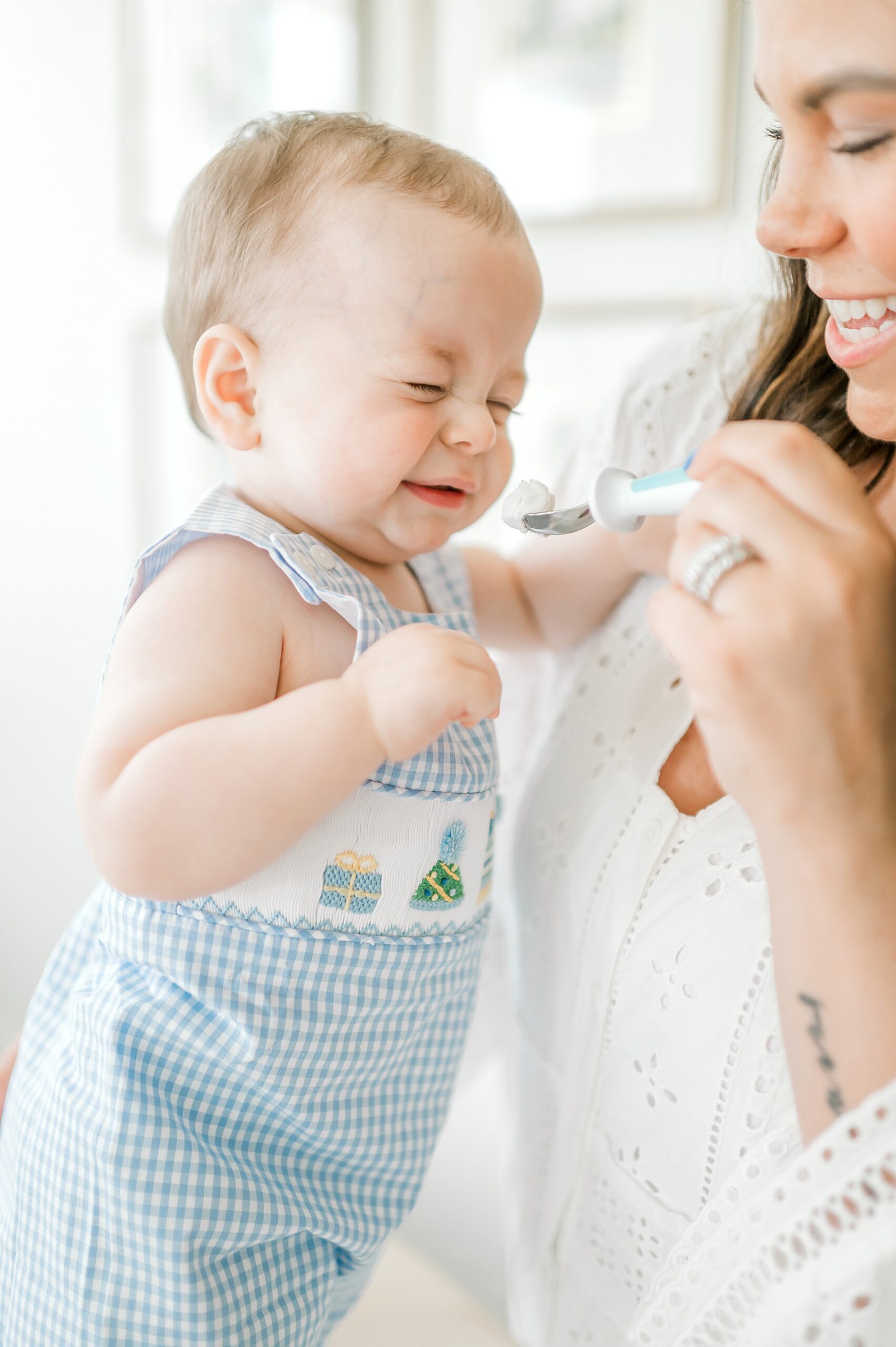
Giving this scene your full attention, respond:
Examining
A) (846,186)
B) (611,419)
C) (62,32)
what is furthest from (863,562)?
(62,32)

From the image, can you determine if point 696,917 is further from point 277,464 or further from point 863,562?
point 277,464

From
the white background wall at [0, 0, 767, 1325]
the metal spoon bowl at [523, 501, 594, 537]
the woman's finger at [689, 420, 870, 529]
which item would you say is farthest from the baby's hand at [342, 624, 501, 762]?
the white background wall at [0, 0, 767, 1325]

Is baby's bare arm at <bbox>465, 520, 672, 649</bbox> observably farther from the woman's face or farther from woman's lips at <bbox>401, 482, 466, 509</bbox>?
the woman's face

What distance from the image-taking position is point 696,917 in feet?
2.69

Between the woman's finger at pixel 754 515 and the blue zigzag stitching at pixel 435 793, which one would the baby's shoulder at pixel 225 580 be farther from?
the woman's finger at pixel 754 515

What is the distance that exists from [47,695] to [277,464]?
144 centimetres

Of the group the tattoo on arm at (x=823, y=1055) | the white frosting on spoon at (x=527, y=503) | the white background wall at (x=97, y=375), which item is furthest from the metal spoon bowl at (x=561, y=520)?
the white background wall at (x=97, y=375)

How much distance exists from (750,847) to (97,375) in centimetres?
159

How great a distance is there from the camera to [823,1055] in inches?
24.4

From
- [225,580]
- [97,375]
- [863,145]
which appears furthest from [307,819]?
[97,375]

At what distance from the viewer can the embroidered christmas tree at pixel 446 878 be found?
878 mm

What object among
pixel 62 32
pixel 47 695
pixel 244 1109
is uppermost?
pixel 62 32

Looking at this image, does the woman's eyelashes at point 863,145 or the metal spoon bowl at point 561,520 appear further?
the metal spoon bowl at point 561,520

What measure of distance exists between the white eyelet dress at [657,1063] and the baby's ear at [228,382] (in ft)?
1.22
